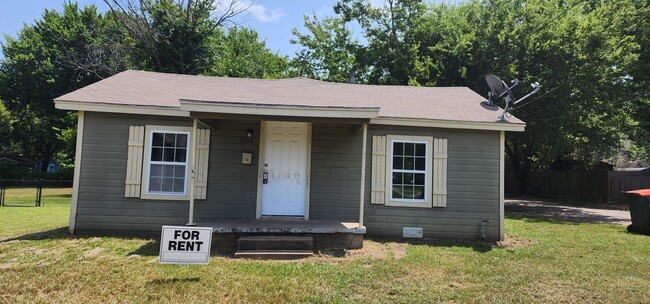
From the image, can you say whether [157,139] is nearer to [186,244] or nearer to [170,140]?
[170,140]

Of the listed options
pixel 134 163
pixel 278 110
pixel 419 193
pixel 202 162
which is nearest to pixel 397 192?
pixel 419 193

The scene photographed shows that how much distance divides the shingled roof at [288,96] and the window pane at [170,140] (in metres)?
0.58

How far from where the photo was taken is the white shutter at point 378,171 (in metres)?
7.85

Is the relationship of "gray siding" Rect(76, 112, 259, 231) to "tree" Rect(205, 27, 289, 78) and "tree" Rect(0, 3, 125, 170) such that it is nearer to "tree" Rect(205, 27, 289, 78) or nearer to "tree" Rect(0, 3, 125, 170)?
"tree" Rect(205, 27, 289, 78)

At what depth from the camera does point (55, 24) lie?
93.5ft

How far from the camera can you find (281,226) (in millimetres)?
6652

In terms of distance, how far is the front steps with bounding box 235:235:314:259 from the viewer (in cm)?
601

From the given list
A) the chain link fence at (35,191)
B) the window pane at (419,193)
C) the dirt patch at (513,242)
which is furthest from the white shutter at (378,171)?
the chain link fence at (35,191)

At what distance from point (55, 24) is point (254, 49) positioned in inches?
579

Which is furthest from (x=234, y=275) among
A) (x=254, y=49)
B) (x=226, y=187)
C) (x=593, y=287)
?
(x=254, y=49)

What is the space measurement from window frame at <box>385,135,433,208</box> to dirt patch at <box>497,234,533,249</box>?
1.55m

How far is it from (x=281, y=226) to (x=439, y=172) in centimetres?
341

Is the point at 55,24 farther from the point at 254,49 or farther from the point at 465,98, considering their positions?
the point at 465,98

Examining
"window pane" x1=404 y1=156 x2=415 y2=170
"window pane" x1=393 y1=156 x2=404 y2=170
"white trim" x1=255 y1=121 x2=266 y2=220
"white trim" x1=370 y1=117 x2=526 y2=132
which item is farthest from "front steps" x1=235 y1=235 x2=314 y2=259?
"white trim" x1=370 y1=117 x2=526 y2=132
